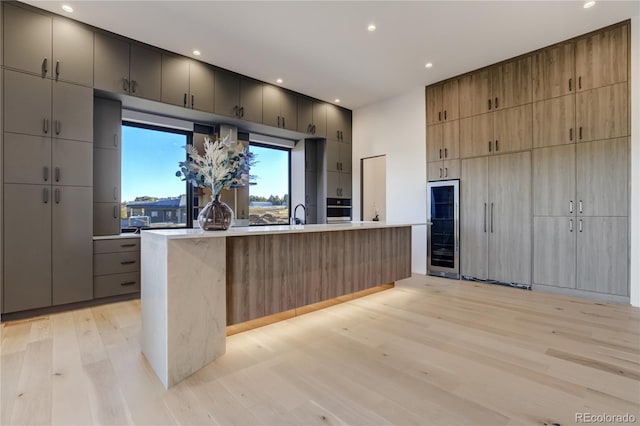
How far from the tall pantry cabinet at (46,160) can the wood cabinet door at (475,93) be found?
16.7 feet

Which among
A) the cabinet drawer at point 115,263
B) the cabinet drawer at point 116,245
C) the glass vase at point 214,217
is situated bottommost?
the cabinet drawer at point 115,263

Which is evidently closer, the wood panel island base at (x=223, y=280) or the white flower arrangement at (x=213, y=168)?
the wood panel island base at (x=223, y=280)

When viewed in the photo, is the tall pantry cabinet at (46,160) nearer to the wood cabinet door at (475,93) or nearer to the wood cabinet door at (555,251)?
the wood cabinet door at (475,93)

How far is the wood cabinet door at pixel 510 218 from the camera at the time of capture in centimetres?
428

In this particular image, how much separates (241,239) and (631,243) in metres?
4.31

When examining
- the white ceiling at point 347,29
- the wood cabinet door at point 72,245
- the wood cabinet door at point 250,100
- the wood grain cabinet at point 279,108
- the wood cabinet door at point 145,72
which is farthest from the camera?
the wood grain cabinet at point 279,108

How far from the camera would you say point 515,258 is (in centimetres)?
438

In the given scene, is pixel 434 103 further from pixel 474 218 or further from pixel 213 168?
pixel 213 168

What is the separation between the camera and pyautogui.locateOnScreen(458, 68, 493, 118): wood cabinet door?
4633mm

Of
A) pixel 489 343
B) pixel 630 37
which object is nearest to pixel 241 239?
pixel 489 343

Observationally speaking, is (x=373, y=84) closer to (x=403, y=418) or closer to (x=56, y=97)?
(x=56, y=97)

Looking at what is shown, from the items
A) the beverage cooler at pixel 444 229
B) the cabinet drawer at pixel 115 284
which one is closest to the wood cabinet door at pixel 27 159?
the cabinet drawer at pixel 115 284

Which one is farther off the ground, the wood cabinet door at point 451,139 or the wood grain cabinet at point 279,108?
the wood grain cabinet at point 279,108

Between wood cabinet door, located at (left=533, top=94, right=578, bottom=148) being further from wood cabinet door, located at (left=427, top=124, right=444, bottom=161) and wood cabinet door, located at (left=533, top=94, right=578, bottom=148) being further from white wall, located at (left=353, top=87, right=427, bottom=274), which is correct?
white wall, located at (left=353, top=87, right=427, bottom=274)
